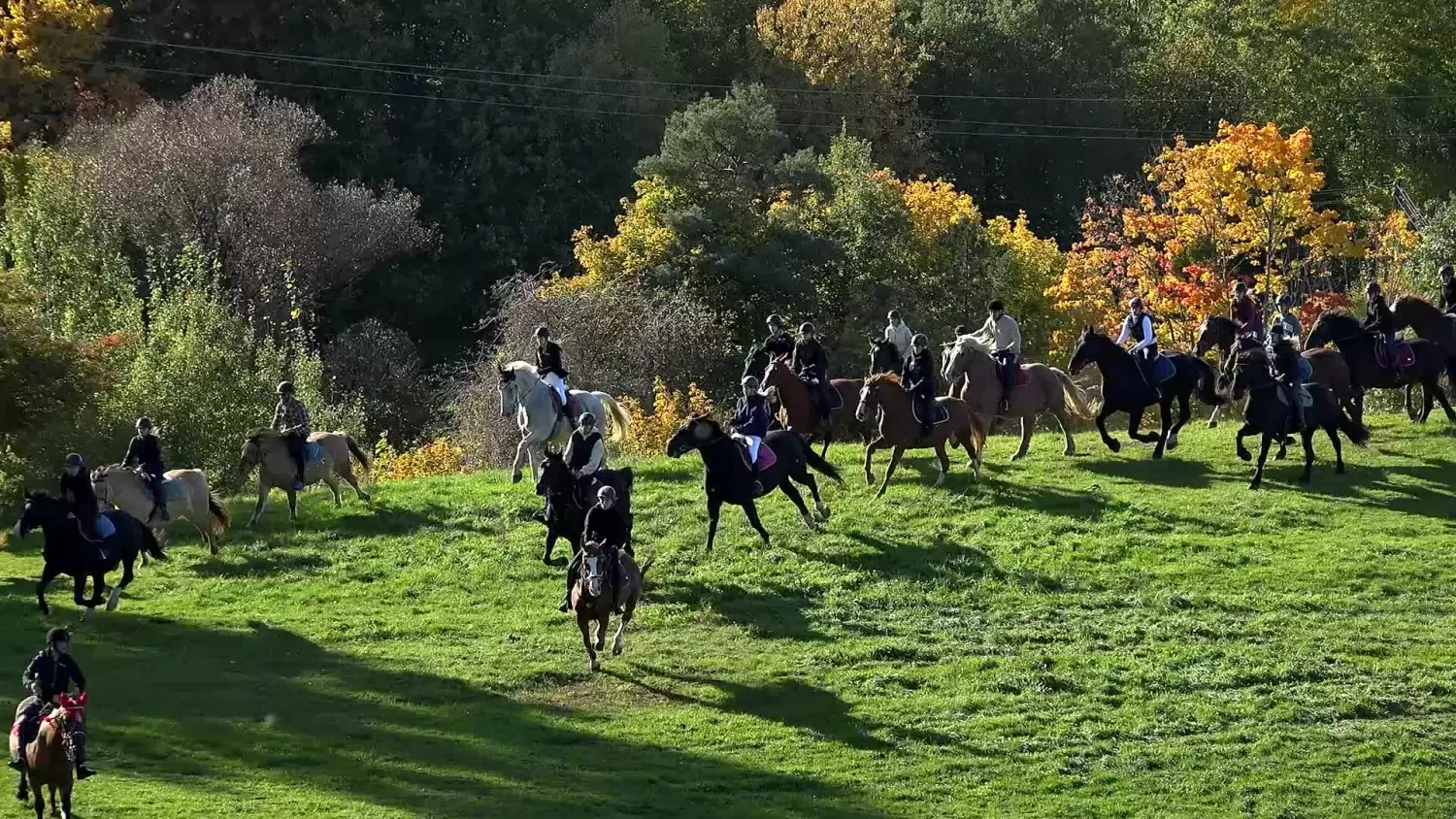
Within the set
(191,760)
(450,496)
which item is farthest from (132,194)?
(191,760)

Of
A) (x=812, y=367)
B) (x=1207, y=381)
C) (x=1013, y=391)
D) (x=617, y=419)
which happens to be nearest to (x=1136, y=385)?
(x=1207, y=381)

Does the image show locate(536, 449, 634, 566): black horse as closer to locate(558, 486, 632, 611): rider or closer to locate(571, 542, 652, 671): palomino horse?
locate(571, 542, 652, 671): palomino horse

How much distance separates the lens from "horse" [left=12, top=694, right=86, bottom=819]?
20156mm

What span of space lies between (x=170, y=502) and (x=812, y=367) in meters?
10.6

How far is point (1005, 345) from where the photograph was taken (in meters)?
36.1

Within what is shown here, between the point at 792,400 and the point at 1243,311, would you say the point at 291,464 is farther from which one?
the point at 1243,311

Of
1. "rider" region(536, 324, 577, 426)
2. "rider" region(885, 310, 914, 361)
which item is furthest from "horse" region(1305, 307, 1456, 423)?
"rider" region(536, 324, 577, 426)

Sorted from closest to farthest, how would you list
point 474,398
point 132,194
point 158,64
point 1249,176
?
point 474,398 → point 132,194 → point 1249,176 → point 158,64

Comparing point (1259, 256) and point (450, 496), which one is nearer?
point (450, 496)

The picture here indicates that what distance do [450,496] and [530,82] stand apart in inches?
1850

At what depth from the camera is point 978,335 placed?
37250mm

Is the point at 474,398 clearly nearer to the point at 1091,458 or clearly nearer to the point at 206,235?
the point at 206,235

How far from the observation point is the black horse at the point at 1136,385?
35.1m

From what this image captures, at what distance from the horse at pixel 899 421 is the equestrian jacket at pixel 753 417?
2481 mm
